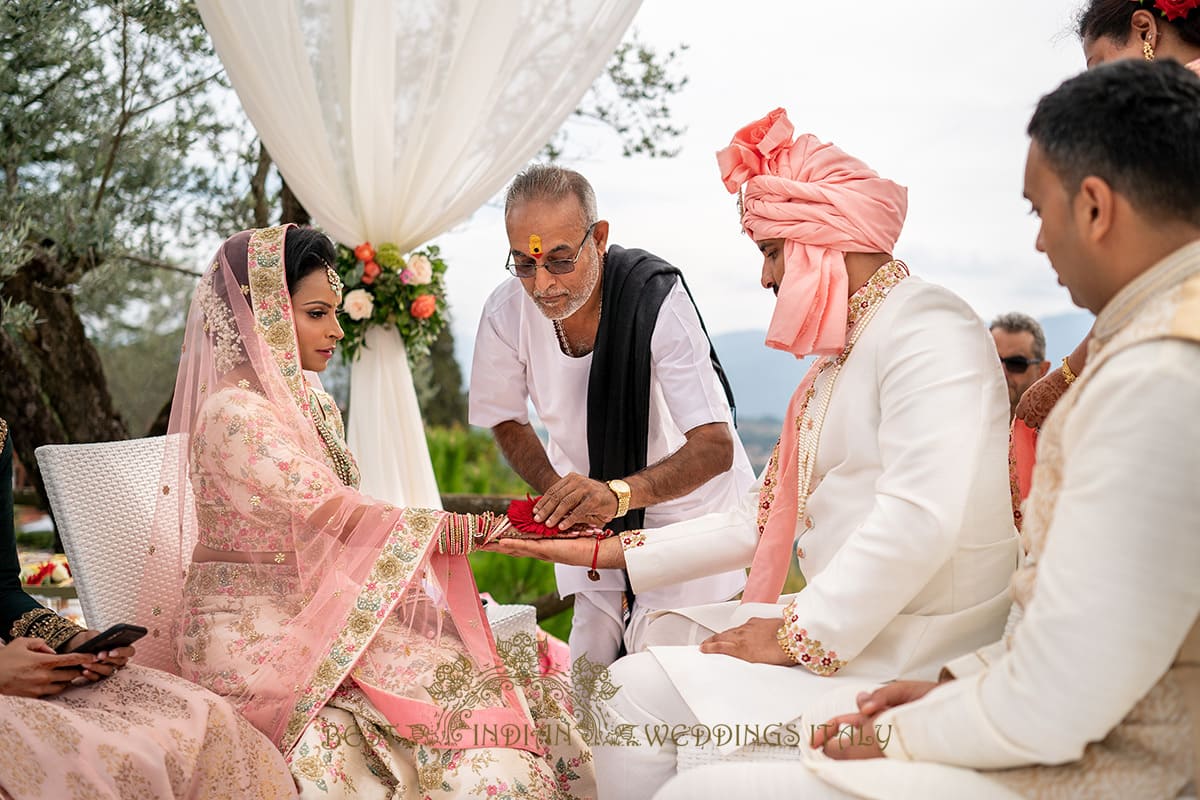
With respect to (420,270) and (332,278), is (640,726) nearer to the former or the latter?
(332,278)

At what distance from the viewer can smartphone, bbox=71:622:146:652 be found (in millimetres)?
2477

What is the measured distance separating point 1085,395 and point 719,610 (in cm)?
126

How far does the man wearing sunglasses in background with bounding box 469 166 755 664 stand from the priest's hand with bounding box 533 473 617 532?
0.18 metres

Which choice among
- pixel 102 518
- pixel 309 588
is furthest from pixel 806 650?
pixel 102 518

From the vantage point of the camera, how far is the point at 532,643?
3227mm

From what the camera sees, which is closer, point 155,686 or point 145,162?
point 155,686

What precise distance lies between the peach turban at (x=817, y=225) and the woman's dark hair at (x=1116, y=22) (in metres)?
0.64

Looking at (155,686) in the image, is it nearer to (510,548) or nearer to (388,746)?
(388,746)

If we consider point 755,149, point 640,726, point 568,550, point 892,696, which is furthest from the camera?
point 568,550

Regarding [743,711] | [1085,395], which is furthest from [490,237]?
[1085,395]

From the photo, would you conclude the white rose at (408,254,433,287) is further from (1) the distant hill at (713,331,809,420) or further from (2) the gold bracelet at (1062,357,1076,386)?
(2) the gold bracelet at (1062,357,1076,386)

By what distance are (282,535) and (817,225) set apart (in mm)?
1509

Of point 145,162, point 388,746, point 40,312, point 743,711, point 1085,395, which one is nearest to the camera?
point 1085,395

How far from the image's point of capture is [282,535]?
279 cm
